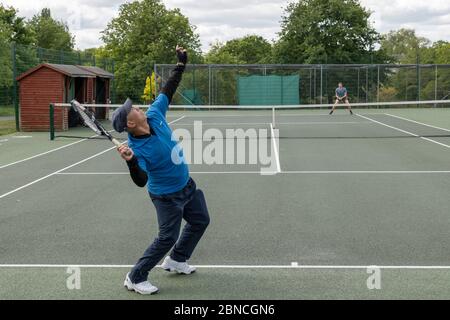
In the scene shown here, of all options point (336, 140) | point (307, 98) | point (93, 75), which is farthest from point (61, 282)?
point (307, 98)

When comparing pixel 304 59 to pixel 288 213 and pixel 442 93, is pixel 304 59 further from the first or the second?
pixel 288 213

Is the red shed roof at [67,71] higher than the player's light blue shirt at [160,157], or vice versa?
the red shed roof at [67,71]

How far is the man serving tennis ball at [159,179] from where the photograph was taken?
5.94 metres

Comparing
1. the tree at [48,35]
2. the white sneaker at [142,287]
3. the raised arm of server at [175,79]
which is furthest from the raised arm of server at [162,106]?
the tree at [48,35]

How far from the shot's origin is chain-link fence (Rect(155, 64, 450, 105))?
43719 millimetres

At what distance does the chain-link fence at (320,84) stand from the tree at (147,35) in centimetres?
1544

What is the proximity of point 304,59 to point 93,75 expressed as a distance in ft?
91.9

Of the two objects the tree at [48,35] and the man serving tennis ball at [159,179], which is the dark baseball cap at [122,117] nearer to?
the man serving tennis ball at [159,179]

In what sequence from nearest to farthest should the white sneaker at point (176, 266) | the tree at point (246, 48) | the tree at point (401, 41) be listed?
the white sneaker at point (176, 266)
the tree at point (246, 48)
the tree at point (401, 41)

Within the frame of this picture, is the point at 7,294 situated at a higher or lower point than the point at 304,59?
lower

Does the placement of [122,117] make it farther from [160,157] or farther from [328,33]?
[328,33]

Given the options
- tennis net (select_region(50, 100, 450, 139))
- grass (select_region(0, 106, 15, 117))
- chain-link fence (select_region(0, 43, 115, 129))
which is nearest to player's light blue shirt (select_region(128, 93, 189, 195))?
tennis net (select_region(50, 100, 450, 139))
